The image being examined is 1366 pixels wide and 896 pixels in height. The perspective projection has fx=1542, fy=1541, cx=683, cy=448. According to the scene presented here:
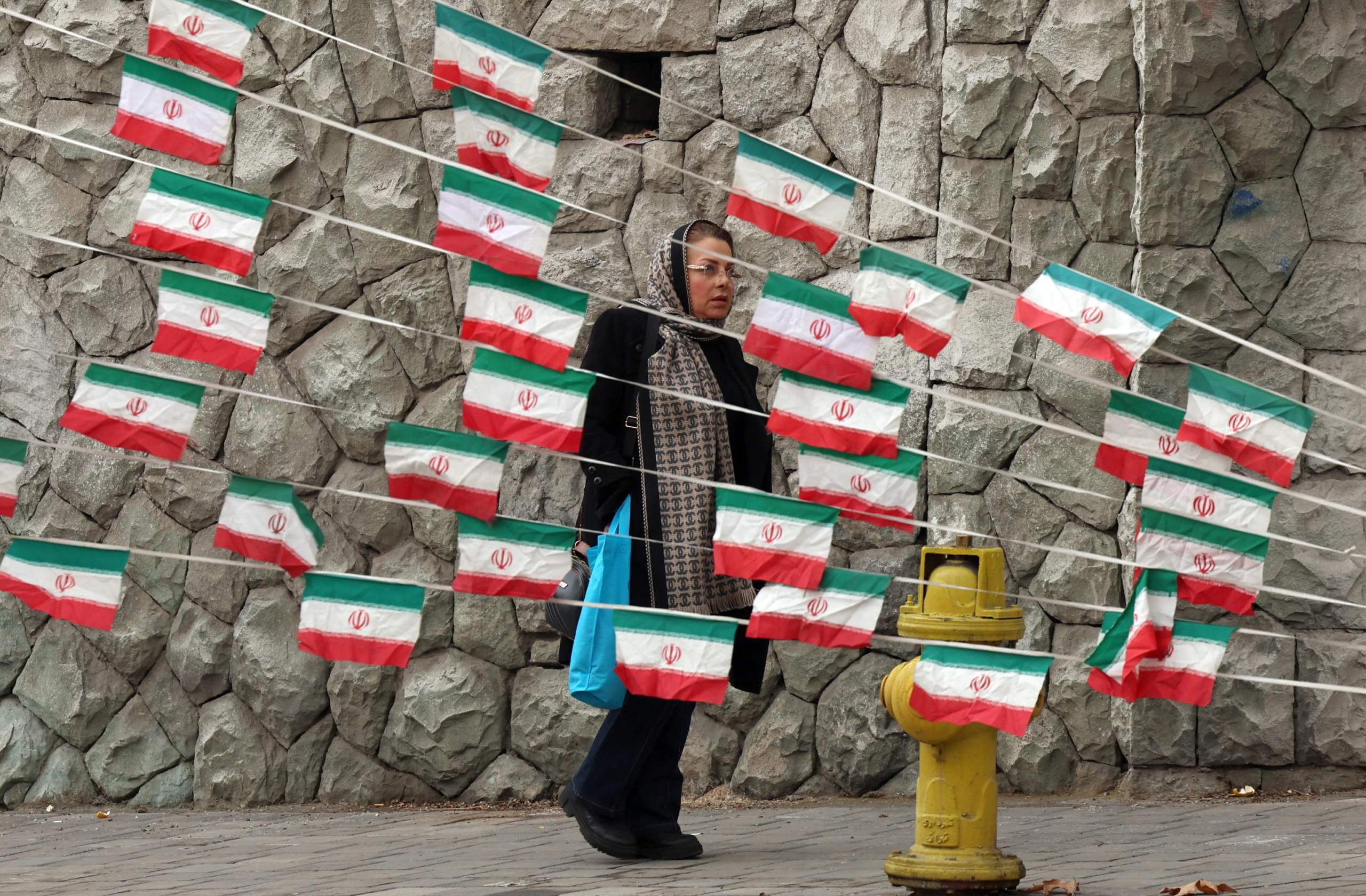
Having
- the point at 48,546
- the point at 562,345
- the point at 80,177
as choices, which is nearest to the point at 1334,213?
the point at 562,345

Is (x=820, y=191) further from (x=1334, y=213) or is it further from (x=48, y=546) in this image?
(x=1334, y=213)

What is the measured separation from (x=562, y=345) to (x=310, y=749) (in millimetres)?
3117

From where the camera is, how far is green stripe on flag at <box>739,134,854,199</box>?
347cm

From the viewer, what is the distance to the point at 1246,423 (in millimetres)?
3229

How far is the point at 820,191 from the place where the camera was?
351 centimetres

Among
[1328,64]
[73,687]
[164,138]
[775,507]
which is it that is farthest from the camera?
[73,687]

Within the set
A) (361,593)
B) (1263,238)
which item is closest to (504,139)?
(361,593)

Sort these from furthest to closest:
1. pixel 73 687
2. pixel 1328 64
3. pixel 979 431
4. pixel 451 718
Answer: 1. pixel 73 687
2. pixel 451 718
3. pixel 979 431
4. pixel 1328 64

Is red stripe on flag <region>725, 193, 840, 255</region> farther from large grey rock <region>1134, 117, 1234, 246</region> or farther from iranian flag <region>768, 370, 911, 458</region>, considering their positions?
large grey rock <region>1134, 117, 1234, 246</region>

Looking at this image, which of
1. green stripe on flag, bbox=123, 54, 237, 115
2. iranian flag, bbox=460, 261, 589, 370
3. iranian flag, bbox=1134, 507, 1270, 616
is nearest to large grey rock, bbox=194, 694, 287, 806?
iranian flag, bbox=460, 261, 589, 370

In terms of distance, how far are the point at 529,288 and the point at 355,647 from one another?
888 millimetres

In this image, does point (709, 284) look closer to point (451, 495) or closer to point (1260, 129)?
point (451, 495)

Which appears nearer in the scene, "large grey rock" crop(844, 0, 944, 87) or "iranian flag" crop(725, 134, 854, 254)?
"iranian flag" crop(725, 134, 854, 254)

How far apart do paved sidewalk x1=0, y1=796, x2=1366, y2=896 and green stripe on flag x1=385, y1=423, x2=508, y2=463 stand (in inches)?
46.4
